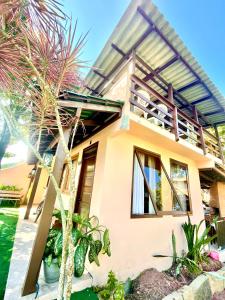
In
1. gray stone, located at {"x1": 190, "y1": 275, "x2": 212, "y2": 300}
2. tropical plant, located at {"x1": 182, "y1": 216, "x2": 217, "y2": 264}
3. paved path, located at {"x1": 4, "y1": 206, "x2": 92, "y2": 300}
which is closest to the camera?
paved path, located at {"x1": 4, "y1": 206, "x2": 92, "y2": 300}

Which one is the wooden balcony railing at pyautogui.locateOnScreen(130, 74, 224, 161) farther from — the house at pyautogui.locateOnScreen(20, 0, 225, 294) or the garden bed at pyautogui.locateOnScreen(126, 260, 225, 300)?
the garden bed at pyautogui.locateOnScreen(126, 260, 225, 300)

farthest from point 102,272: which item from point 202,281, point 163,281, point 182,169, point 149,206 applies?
point 182,169

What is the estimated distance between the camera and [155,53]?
4.57 m

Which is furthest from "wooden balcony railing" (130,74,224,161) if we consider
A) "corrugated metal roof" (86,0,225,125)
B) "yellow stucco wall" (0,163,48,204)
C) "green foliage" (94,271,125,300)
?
"yellow stucco wall" (0,163,48,204)

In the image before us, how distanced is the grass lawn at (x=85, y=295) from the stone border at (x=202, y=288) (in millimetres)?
1442

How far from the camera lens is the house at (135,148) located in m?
3.63

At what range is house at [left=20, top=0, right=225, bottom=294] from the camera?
3.63 meters

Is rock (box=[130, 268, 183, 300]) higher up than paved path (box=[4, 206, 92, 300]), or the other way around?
paved path (box=[4, 206, 92, 300])

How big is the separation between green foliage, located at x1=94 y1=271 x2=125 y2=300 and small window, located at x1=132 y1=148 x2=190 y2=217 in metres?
1.44

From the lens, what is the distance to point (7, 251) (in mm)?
4020

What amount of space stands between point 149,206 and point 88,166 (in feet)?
7.12

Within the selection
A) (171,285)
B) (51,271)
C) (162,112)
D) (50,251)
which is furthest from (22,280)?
(162,112)

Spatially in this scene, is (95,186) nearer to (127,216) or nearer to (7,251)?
(127,216)

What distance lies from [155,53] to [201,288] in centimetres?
613
